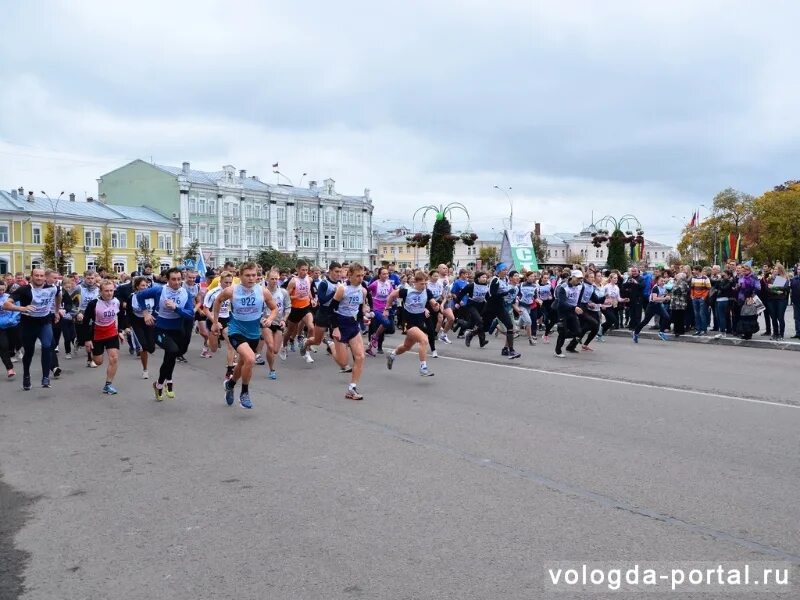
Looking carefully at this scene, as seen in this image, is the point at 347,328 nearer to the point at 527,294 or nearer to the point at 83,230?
the point at 527,294

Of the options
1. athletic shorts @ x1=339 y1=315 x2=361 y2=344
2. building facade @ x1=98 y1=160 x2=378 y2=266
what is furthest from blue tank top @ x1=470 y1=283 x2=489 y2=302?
building facade @ x1=98 y1=160 x2=378 y2=266

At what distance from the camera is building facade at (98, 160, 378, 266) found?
300 feet

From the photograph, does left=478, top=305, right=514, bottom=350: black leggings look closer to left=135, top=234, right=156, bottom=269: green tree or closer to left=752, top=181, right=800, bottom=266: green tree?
left=135, top=234, right=156, bottom=269: green tree

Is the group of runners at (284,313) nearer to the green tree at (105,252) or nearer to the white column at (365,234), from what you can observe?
the green tree at (105,252)

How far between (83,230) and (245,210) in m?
25.3

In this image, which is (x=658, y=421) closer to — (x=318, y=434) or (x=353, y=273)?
(x=318, y=434)

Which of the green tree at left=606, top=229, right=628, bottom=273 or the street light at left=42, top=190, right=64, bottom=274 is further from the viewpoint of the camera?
the street light at left=42, top=190, right=64, bottom=274

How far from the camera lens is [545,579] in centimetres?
405

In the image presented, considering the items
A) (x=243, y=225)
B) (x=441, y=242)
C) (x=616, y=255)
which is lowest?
(x=616, y=255)

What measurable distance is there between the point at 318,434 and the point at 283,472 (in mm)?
1484

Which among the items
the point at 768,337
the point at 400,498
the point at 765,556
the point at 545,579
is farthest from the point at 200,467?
the point at 768,337

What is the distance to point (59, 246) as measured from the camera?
68562 millimetres

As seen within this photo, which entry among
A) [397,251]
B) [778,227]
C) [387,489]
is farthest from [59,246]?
[778,227]

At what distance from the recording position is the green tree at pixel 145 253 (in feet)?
255
